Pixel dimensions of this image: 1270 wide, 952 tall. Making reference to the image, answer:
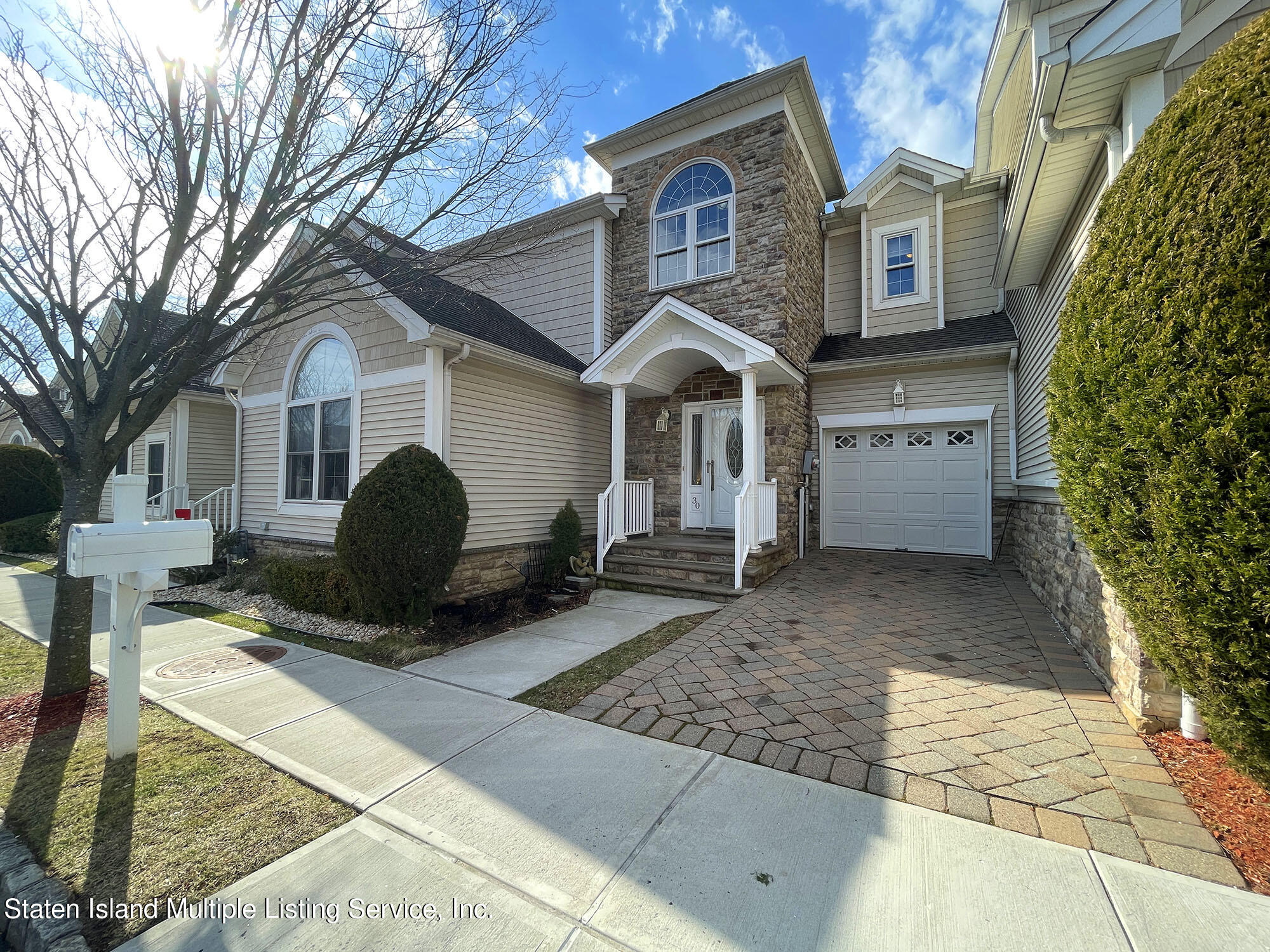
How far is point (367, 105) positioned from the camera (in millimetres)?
4113

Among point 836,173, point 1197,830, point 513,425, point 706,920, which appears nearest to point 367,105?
point 513,425

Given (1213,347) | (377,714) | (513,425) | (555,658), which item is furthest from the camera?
(513,425)

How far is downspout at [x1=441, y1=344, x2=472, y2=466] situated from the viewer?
6.51m

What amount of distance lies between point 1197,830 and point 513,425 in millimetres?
7106

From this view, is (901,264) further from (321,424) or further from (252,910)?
(252,910)

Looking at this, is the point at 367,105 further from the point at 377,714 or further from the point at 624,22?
the point at 377,714

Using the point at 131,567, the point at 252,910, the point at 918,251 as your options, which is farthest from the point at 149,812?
the point at 918,251

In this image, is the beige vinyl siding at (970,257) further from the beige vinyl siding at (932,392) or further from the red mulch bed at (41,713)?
the red mulch bed at (41,713)

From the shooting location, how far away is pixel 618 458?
7.97m

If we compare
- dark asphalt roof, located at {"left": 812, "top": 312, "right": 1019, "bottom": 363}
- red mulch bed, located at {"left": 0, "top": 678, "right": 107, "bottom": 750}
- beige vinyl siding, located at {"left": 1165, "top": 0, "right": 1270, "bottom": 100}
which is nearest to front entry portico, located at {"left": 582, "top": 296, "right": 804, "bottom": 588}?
dark asphalt roof, located at {"left": 812, "top": 312, "right": 1019, "bottom": 363}

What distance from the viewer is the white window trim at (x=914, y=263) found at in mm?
9492

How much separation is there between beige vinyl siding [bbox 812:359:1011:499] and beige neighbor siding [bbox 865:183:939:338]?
39.7 inches

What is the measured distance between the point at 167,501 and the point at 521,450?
7.90 m

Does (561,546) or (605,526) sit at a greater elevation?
(605,526)
